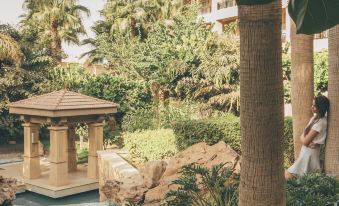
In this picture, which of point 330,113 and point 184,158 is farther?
point 184,158

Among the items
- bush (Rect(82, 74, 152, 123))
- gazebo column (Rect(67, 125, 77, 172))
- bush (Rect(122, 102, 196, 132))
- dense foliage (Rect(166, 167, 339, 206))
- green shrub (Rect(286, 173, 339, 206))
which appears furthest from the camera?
bush (Rect(82, 74, 152, 123))

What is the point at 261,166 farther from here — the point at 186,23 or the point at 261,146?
the point at 186,23

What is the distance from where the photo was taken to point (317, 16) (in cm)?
115

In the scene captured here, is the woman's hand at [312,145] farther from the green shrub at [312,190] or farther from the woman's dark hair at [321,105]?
the green shrub at [312,190]

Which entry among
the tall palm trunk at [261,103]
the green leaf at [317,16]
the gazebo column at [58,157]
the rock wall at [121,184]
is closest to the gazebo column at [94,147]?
the gazebo column at [58,157]

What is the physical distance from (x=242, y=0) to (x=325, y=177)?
14.3ft

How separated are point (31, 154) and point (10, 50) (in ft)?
23.5

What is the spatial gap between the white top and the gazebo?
7878mm

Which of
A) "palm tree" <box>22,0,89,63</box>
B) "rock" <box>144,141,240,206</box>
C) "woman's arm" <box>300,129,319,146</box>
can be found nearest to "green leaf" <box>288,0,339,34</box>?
"woman's arm" <box>300,129,319,146</box>

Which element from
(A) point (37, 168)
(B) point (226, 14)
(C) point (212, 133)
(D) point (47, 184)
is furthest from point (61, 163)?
(B) point (226, 14)

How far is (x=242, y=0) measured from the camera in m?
1.15

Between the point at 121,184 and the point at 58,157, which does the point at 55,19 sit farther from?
the point at 121,184

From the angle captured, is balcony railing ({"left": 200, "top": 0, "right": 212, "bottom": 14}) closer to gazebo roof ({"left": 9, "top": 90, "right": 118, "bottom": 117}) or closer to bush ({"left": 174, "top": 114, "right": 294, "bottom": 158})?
gazebo roof ({"left": 9, "top": 90, "right": 118, "bottom": 117})

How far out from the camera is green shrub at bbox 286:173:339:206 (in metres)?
4.13
